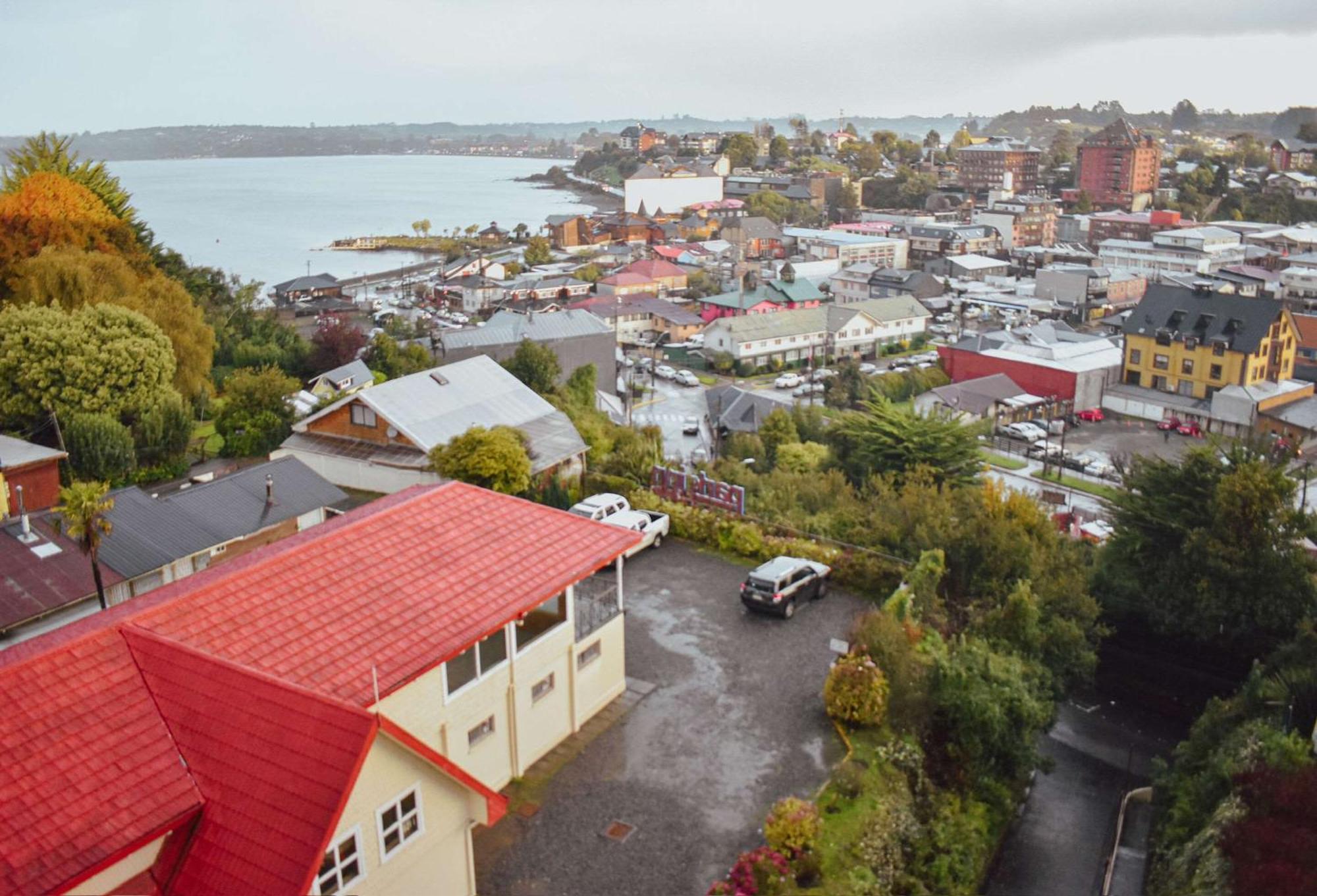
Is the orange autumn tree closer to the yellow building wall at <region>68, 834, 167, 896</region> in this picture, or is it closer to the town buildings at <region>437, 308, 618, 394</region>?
the town buildings at <region>437, 308, 618, 394</region>

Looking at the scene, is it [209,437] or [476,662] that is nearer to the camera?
[476,662]

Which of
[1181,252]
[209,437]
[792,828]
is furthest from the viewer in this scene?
[1181,252]

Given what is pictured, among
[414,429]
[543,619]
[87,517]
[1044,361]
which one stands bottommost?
[1044,361]

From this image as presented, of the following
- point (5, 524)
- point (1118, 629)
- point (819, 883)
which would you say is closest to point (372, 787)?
point (819, 883)

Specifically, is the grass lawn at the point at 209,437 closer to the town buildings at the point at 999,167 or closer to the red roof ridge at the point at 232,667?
the red roof ridge at the point at 232,667

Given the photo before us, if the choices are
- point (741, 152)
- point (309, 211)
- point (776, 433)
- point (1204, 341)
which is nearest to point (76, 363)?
point (776, 433)

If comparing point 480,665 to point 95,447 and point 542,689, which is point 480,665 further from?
point 95,447
